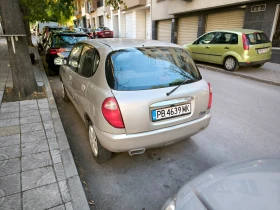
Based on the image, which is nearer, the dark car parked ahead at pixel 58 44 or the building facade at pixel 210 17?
the dark car parked ahead at pixel 58 44

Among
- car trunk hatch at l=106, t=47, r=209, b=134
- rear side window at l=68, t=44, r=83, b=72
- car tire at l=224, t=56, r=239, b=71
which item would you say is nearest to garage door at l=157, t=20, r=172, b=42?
car tire at l=224, t=56, r=239, b=71

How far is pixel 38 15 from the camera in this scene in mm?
7555

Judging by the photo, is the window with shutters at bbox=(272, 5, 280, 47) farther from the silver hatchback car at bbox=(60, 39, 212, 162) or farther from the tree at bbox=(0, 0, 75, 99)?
the tree at bbox=(0, 0, 75, 99)

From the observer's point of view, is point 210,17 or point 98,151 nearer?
point 98,151

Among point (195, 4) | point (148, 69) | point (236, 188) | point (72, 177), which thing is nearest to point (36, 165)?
point (72, 177)

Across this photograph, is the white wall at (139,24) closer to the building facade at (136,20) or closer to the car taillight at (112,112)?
the building facade at (136,20)

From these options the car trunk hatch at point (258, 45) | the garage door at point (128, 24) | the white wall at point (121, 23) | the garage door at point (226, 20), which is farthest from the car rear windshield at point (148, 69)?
the white wall at point (121, 23)

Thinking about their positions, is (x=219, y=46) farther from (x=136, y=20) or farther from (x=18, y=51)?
(x=136, y=20)

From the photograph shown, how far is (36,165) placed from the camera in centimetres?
263

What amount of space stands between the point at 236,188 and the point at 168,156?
166 centimetres

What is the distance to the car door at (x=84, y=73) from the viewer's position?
2.84 meters

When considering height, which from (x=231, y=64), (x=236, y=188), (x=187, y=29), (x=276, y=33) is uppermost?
(x=187, y=29)

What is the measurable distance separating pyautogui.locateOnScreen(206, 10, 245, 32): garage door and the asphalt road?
8.27 metres

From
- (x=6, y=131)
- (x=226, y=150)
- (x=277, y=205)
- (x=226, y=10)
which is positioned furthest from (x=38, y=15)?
(x=226, y=10)
